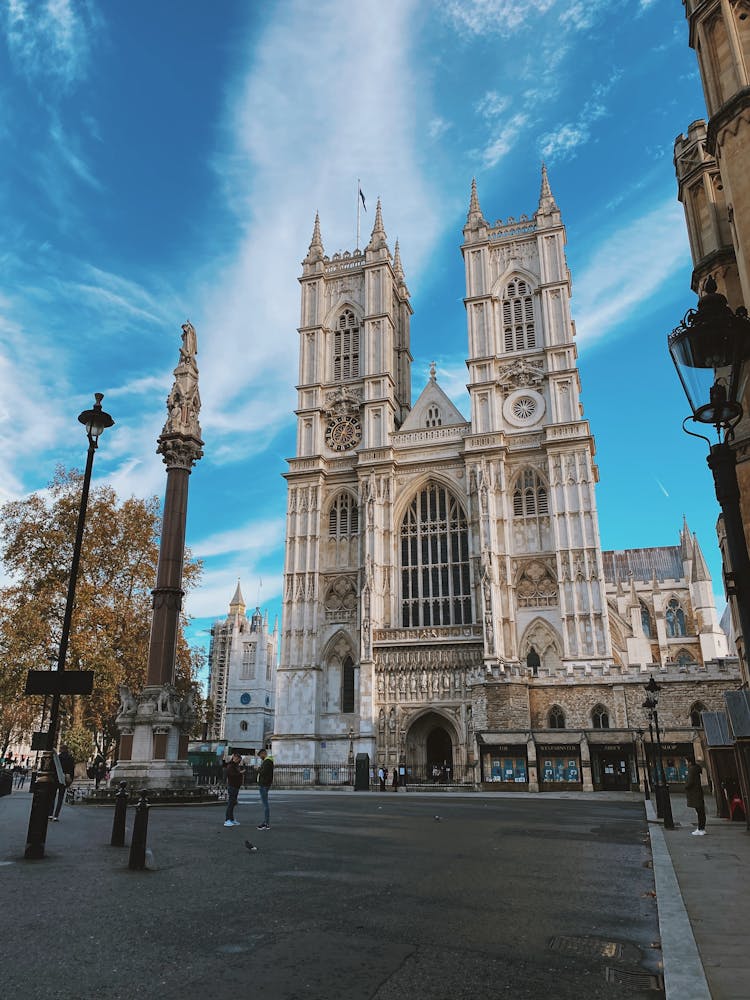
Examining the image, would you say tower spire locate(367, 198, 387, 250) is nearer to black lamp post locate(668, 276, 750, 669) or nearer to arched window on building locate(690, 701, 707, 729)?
arched window on building locate(690, 701, 707, 729)

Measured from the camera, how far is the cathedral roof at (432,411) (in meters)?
47.4

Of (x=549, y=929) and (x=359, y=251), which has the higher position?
(x=359, y=251)

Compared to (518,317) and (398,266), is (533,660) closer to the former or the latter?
(518,317)

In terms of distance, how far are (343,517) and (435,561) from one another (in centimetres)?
658

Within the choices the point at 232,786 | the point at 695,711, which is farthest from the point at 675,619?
the point at 232,786

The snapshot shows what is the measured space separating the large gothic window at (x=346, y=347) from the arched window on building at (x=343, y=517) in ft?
26.9

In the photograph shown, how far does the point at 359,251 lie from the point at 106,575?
29.3 m

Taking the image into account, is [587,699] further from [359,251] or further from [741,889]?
[359,251]

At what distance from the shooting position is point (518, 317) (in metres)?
46.5

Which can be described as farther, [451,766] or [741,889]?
[451,766]

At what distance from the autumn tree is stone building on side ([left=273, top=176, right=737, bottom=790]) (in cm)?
953

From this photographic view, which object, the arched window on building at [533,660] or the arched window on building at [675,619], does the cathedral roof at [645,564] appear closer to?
the arched window on building at [675,619]

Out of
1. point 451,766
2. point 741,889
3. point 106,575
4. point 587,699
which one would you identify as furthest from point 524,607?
point 741,889

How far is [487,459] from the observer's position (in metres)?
43.0
